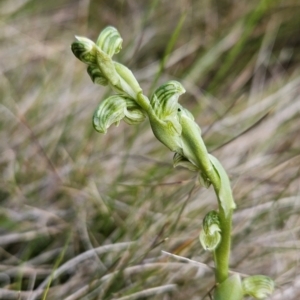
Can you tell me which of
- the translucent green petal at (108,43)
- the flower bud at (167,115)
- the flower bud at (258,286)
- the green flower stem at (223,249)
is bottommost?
the flower bud at (258,286)

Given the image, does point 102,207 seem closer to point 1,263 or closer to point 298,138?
point 1,263

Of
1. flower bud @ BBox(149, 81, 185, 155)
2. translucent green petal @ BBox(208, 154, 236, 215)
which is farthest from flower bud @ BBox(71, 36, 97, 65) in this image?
translucent green petal @ BBox(208, 154, 236, 215)

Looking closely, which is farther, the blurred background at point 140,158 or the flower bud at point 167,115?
the blurred background at point 140,158

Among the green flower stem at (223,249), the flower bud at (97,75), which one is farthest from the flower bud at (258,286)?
the flower bud at (97,75)

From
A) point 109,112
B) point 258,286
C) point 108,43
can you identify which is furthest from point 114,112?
point 258,286

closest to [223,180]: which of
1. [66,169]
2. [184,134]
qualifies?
[184,134]

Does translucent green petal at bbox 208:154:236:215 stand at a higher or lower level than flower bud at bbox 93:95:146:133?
lower

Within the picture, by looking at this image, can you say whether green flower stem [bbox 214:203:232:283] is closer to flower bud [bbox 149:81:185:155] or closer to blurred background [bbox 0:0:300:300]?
flower bud [bbox 149:81:185:155]

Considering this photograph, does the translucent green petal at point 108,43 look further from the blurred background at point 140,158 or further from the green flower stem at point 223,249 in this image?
the blurred background at point 140,158
